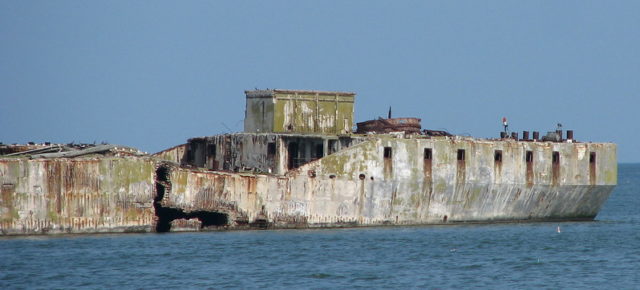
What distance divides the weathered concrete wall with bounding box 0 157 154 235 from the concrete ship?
0.11 feet

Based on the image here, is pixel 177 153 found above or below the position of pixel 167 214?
above

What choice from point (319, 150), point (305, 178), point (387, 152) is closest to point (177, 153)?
point (319, 150)

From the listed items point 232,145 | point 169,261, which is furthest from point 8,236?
point 232,145

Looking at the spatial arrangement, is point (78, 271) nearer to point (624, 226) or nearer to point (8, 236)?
point (8, 236)

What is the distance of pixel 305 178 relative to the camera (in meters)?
47.1

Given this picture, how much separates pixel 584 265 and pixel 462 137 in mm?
11406

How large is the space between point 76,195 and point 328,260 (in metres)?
8.71

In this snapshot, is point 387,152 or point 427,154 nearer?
point 387,152

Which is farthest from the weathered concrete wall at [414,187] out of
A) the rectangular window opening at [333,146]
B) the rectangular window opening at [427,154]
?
the rectangular window opening at [333,146]

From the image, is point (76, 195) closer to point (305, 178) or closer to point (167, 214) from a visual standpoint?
point (167, 214)

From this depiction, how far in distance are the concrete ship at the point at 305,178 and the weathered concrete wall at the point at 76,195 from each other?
34mm

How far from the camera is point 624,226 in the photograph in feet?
185

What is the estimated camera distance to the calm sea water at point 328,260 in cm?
3688

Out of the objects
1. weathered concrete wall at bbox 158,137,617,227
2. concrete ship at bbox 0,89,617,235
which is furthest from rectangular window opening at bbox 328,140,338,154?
weathered concrete wall at bbox 158,137,617,227
